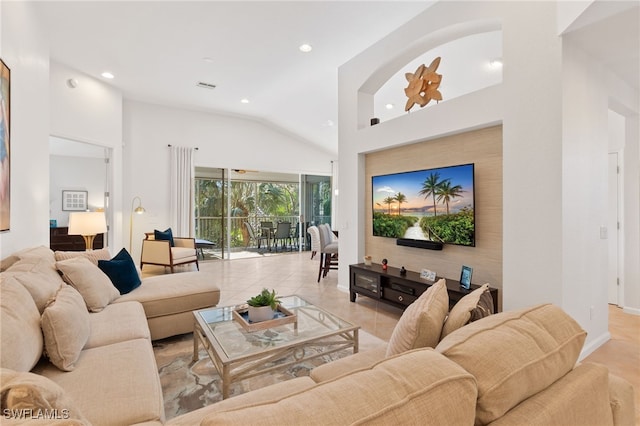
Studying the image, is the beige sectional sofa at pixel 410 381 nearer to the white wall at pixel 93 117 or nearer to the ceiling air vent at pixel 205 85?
the white wall at pixel 93 117

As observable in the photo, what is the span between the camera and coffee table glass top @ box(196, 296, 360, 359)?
1.95m

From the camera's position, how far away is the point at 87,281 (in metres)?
2.35

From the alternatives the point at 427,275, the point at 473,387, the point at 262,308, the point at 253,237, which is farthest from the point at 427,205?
the point at 253,237

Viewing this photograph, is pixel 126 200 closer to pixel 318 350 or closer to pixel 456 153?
pixel 318 350

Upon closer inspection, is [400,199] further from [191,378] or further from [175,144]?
[175,144]

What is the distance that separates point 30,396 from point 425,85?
12.3ft

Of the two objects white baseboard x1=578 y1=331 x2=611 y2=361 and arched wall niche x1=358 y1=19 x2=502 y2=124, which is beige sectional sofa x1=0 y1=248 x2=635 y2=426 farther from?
arched wall niche x1=358 y1=19 x2=502 y2=124

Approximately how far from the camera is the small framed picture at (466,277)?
291 cm

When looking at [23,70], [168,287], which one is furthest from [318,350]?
[23,70]

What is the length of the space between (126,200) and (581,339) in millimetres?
6801

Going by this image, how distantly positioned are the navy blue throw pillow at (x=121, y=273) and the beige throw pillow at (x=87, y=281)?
30cm

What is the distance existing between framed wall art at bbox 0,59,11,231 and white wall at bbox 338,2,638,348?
3.65 meters

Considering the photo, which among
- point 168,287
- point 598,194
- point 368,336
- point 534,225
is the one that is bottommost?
point 368,336

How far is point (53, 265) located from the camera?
229 centimetres
